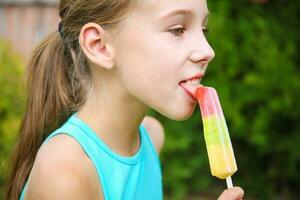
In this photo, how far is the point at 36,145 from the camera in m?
2.87

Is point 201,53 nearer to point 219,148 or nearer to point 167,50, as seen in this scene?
point 167,50

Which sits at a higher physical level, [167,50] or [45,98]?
[167,50]

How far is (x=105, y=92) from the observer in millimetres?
2697

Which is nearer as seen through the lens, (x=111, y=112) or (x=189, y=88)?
(x=189, y=88)

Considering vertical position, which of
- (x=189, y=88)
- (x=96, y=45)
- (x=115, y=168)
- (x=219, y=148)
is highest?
(x=96, y=45)

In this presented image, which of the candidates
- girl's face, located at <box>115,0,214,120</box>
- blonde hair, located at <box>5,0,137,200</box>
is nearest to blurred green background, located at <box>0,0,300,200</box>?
blonde hair, located at <box>5,0,137,200</box>

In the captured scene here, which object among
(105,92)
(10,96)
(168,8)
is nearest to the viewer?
(168,8)

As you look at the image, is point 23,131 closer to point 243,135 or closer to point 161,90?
point 161,90

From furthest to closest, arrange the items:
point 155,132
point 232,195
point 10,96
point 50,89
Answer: point 10,96
point 155,132
point 50,89
point 232,195

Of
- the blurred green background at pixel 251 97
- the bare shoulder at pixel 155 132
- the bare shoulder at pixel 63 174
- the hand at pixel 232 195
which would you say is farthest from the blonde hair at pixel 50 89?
the blurred green background at pixel 251 97

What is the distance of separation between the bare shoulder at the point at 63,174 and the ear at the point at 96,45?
0.37 m

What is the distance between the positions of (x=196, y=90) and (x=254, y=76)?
110 inches

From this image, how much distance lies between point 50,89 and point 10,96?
79.1 inches

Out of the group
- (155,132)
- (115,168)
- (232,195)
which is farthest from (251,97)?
(232,195)
